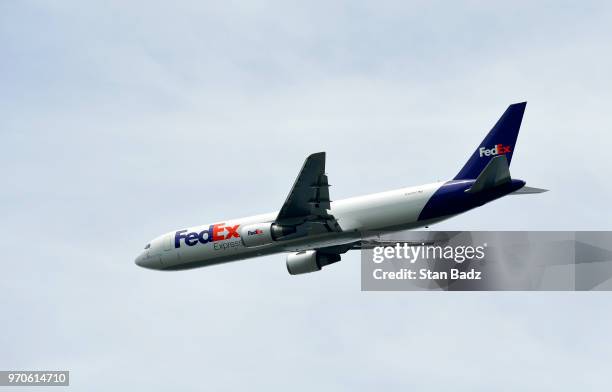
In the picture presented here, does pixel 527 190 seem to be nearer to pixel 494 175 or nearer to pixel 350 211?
pixel 494 175

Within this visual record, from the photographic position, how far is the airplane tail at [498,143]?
45.9m

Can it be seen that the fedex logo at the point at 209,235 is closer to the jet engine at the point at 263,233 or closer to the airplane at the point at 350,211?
the airplane at the point at 350,211

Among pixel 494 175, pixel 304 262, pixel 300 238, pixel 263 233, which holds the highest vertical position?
pixel 494 175

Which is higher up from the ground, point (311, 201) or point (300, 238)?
point (311, 201)

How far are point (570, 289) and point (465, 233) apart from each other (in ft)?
17.4

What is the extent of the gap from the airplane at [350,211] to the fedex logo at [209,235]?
48 millimetres

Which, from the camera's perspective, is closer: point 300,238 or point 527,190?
point 527,190

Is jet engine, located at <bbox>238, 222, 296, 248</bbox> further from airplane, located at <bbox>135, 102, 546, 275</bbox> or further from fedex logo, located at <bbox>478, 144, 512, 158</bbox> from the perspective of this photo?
fedex logo, located at <bbox>478, 144, 512, 158</bbox>

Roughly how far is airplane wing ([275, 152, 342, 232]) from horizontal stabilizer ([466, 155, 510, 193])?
6.52 meters

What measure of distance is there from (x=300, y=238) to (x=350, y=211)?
261cm

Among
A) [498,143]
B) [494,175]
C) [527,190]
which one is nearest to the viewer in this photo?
[494,175]

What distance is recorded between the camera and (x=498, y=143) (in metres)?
46.2

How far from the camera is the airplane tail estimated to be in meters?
45.9

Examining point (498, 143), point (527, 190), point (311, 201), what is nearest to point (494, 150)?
point (498, 143)
